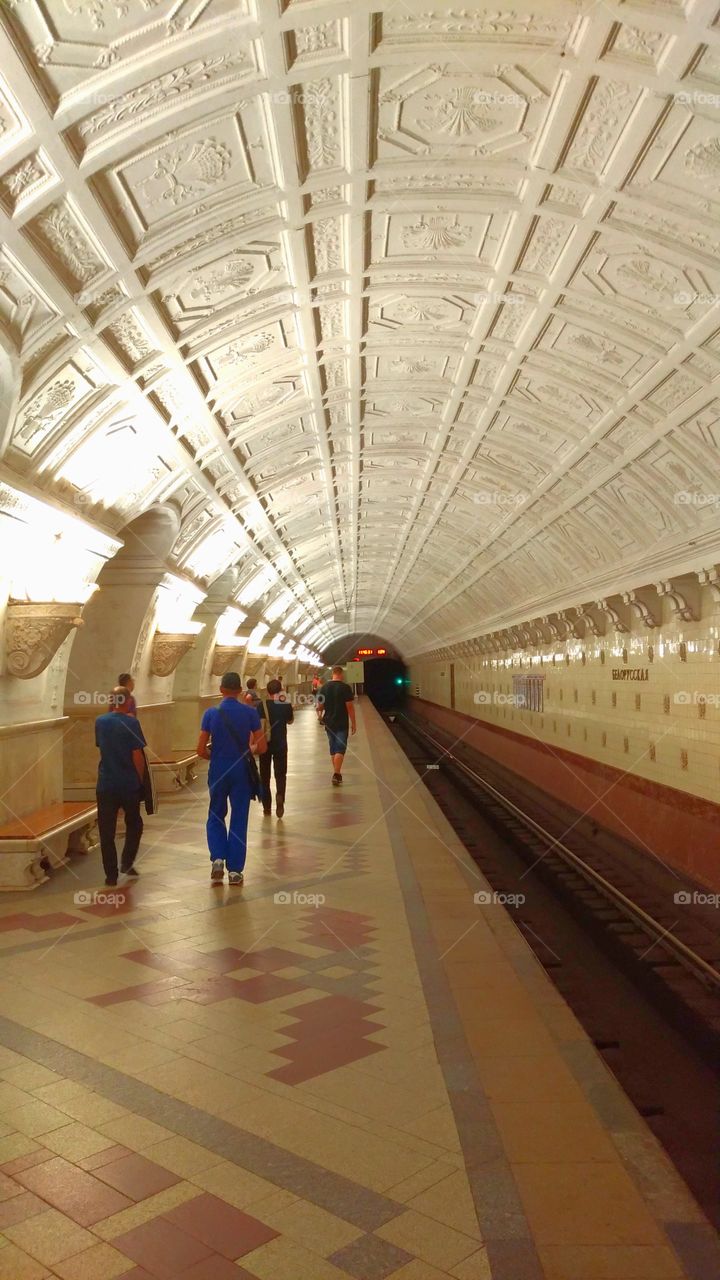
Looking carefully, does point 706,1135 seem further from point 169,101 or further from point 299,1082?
point 169,101

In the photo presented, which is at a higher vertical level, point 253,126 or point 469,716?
point 253,126

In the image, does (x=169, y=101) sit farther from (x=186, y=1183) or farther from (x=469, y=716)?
(x=469, y=716)

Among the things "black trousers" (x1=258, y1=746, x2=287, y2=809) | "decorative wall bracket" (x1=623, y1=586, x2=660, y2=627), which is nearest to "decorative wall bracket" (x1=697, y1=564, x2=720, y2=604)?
"decorative wall bracket" (x1=623, y1=586, x2=660, y2=627)

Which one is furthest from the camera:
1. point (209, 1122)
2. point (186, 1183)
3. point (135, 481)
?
point (135, 481)

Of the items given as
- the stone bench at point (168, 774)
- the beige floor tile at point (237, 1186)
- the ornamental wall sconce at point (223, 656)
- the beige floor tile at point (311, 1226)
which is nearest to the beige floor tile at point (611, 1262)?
the beige floor tile at point (311, 1226)

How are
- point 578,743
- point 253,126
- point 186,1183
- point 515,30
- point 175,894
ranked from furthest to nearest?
point 578,743
point 175,894
point 253,126
point 515,30
point 186,1183

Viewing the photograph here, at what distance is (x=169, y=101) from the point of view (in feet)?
16.7

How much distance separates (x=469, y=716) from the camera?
3378cm

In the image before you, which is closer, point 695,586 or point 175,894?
point 175,894

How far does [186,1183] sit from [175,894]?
412 cm

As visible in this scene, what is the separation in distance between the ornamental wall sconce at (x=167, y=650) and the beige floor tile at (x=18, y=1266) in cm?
1037

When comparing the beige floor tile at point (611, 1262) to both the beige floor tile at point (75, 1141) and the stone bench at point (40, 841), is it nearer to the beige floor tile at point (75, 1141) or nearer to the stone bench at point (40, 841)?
the beige floor tile at point (75, 1141)

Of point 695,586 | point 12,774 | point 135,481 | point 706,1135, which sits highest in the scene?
point 135,481

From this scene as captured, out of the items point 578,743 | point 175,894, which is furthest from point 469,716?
point 175,894
